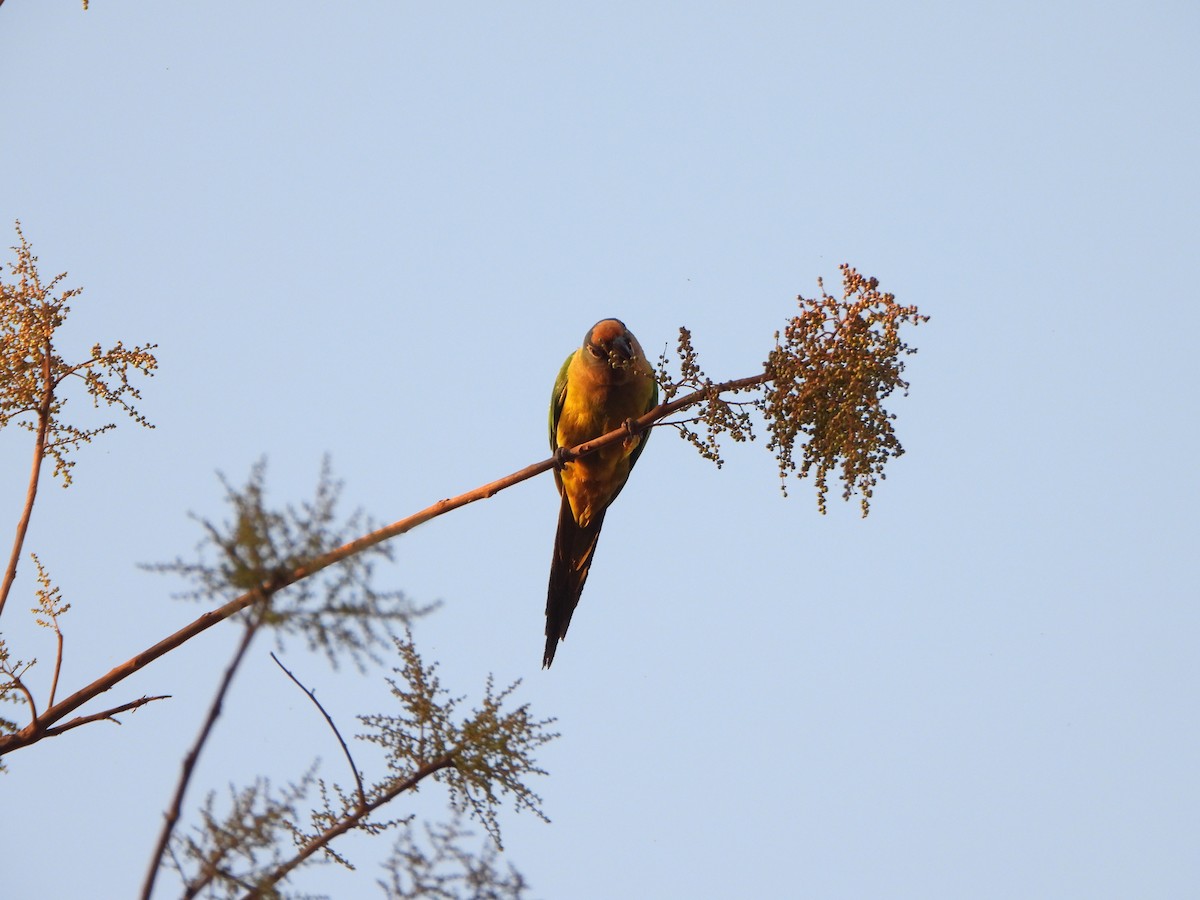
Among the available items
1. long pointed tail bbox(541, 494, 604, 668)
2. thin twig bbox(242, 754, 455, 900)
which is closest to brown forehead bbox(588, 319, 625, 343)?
long pointed tail bbox(541, 494, 604, 668)

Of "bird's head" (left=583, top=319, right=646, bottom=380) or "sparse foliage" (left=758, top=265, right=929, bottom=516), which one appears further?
"bird's head" (left=583, top=319, right=646, bottom=380)

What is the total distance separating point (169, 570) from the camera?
2.49 meters

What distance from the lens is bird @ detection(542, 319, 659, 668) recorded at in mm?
6414

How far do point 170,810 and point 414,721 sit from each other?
141 centimetres

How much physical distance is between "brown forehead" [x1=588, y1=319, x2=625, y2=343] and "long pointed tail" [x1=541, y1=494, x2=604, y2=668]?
3.41ft

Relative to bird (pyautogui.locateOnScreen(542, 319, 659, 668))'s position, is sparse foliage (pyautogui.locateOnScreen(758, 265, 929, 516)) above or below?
below

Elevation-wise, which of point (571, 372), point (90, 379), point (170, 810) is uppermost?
point (571, 372)

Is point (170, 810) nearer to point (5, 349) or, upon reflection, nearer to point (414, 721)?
point (414, 721)

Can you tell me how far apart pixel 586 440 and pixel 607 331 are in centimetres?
69

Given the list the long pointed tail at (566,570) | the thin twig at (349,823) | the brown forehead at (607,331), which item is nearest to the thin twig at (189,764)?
the thin twig at (349,823)

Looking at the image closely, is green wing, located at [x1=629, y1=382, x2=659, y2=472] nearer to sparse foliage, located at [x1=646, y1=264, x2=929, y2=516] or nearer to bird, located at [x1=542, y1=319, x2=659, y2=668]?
bird, located at [x1=542, y1=319, x2=659, y2=668]

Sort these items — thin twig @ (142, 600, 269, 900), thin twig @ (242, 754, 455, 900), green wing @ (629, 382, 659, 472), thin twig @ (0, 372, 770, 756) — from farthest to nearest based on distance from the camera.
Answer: green wing @ (629, 382, 659, 472) < thin twig @ (0, 372, 770, 756) < thin twig @ (242, 754, 455, 900) < thin twig @ (142, 600, 269, 900)

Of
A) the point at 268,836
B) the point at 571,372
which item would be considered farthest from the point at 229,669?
the point at 571,372

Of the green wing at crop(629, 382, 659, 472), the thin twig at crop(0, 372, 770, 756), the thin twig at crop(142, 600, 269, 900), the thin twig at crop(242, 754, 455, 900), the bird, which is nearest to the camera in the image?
the thin twig at crop(142, 600, 269, 900)
